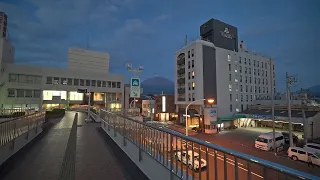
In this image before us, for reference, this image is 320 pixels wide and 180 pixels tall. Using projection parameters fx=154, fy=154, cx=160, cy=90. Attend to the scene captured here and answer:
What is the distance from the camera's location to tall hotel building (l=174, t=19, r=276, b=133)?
34531 millimetres

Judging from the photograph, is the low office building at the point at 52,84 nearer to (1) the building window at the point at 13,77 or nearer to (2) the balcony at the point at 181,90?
(1) the building window at the point at 13,77

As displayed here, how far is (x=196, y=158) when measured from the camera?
3.06 meters

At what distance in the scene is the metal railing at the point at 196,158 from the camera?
163 centimetres

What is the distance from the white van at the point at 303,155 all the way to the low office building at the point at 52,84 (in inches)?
1703

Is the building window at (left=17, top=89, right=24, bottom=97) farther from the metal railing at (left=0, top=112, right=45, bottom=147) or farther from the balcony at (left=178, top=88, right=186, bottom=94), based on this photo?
the metal railing at (left=0, top=112, right=45, bottom=147)

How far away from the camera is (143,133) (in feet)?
15.7

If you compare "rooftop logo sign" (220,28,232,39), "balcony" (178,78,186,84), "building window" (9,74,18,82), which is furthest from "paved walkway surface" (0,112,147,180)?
"building window" (9,74,18,82)

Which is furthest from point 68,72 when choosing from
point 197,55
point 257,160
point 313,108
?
point 313,108

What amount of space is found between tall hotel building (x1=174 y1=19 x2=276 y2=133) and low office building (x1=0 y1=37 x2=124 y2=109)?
25.3 meters

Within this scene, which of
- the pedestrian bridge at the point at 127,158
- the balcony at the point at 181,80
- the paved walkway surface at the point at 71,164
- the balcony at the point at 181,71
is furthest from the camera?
the balcony at the point at 181,71

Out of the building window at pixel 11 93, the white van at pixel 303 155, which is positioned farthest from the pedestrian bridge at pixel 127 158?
the building window at pixel 11 93

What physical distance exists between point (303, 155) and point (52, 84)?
2118 inches

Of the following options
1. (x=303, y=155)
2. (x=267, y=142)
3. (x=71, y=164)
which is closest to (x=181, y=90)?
(x=267, y=142)

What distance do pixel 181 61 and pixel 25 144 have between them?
3622 centimetres
